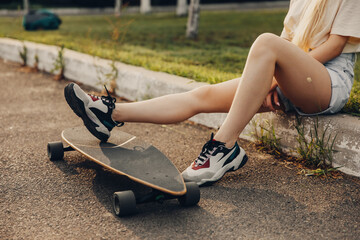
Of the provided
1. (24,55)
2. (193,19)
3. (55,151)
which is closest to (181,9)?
(193,19)

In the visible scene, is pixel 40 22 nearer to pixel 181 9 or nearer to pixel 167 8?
pixel 181 9

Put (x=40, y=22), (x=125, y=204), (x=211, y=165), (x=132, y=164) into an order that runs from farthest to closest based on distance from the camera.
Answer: (x=40, y=22)
(x=211, y=165)
(x=132, y=164)
(x=125, y=204)

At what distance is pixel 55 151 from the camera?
2.71 meters

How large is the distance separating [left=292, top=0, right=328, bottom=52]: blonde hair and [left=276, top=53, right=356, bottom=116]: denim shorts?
203mm

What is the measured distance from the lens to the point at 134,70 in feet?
14.0

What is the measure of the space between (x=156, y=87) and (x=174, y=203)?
1.87 m

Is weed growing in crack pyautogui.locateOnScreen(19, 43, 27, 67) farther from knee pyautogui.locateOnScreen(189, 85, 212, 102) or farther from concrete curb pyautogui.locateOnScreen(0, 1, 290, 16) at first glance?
concrete curb pyautogui.locateOnScreen(0, 1, 290, 16)

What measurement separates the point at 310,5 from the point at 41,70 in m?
4.22

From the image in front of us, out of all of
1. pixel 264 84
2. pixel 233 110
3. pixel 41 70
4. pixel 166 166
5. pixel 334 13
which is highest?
pixel 334 13

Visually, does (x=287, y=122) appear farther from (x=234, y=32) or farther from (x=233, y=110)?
(x=234, y=32)

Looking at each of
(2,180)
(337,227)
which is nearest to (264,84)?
(337,227)

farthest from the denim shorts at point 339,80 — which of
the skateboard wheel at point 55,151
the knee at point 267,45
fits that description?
the skateboard wheel at point 55,151

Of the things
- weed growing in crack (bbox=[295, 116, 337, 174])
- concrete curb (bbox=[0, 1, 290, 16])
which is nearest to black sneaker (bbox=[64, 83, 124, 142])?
weed growing in crack (bbox=[295, 116, 337, 174])

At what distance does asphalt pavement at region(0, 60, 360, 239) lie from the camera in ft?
6.33
